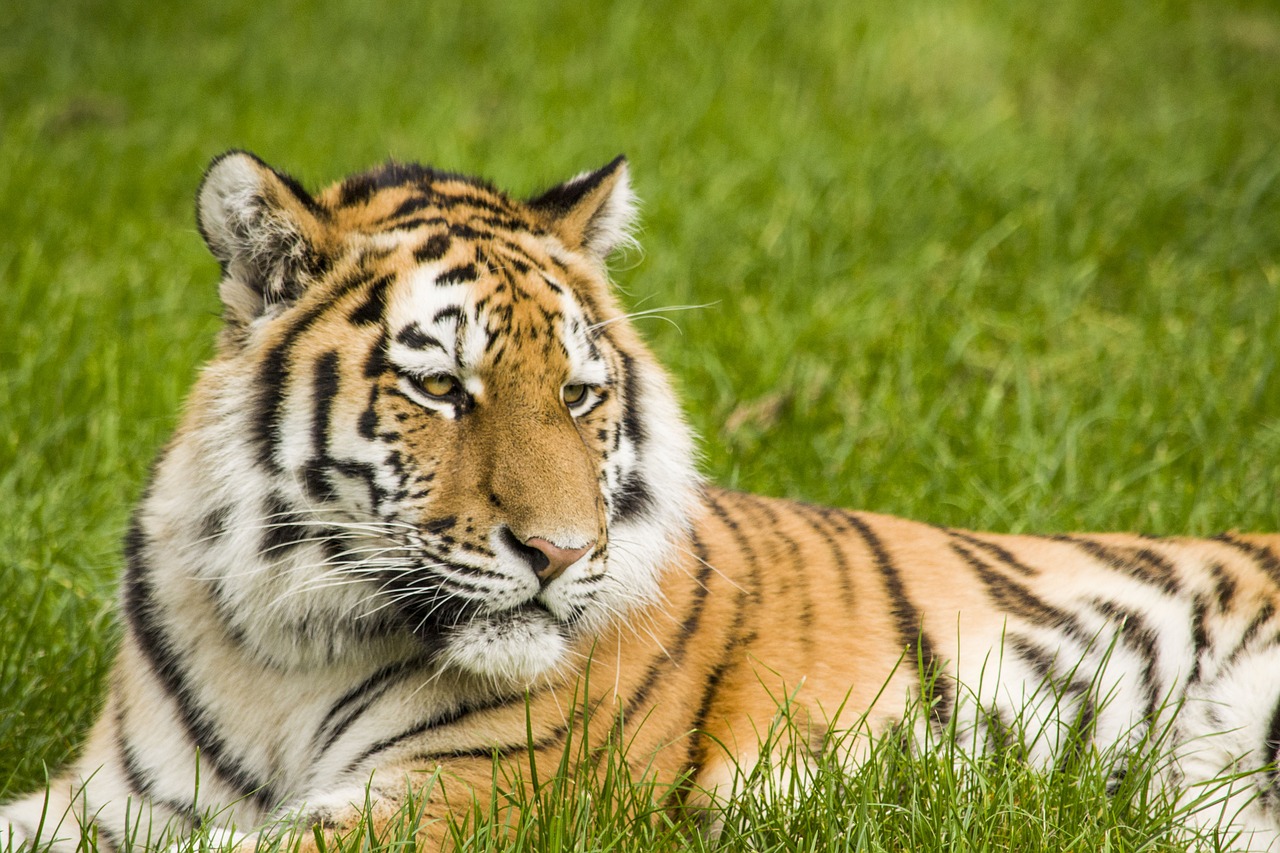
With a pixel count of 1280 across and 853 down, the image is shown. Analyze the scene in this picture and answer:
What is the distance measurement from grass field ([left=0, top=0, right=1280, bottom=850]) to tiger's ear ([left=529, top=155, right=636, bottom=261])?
72cm

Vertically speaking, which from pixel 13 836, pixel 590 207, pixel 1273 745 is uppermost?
pixel 590 207

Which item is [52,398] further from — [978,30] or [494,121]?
[978,30]

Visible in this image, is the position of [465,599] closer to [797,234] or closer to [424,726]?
[424,726]

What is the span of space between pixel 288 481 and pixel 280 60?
5.77 m

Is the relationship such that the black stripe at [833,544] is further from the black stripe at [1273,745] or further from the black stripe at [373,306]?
the black stripe at [373,306]

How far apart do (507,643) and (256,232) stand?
2.87 feet

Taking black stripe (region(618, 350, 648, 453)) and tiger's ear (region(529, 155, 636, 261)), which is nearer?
black stripe (region(618, 350, 648, 453))

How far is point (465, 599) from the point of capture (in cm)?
222

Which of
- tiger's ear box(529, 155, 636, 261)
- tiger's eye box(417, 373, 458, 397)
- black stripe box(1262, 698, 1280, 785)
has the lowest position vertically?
black stripe box(1262, 698, 1280, 785)

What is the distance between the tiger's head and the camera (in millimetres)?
2207

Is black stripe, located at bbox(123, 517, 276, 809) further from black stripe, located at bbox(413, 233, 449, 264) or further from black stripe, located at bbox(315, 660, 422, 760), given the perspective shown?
black stripe, located at bbox(413, 233, 449, 264)

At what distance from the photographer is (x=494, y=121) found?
684 centimetres

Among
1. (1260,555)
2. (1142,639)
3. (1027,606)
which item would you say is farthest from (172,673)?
(1260,555)

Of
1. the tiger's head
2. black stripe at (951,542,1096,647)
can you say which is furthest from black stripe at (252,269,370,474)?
black stripe at (951,542,1096,647)
